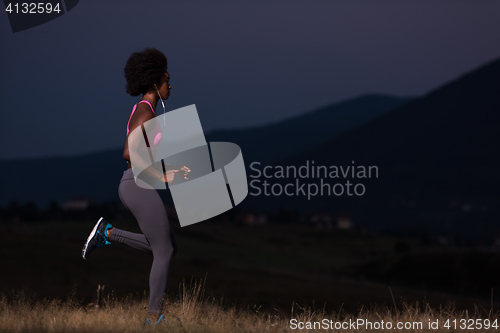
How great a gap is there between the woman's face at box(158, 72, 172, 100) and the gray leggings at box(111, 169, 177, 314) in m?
0.96

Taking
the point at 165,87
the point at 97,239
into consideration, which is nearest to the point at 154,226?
the point at 97,239

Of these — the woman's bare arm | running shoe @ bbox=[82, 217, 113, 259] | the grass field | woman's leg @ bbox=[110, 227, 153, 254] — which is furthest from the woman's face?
the grass field

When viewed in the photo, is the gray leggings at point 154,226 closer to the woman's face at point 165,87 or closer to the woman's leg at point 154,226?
the woman's leg at point 154,226

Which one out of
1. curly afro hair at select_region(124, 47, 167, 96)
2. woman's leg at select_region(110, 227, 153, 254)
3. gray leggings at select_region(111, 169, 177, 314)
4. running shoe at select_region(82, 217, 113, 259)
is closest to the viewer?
gray leggings at select_region(111, 169, 177, 314)

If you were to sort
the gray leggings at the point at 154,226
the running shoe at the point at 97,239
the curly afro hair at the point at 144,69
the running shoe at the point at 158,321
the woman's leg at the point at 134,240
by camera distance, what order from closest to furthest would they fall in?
the running shoe at the point at 158,321 → the gray leggings at the point at 154,226 → the curly afro hair at the point at 144,69 → the woman's leg at the point at 134,240 → the running shoe at the point at 97,239

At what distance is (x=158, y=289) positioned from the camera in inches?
220

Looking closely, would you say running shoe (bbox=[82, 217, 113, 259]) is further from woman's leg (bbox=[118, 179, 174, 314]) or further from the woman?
woman's leg (bbox=[118, 179, 174, 314])

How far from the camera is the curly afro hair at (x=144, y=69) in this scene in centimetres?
584

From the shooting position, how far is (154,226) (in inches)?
217

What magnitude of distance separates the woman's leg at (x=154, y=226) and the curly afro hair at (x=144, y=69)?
111 cm

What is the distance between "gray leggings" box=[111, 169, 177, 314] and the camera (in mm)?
5508

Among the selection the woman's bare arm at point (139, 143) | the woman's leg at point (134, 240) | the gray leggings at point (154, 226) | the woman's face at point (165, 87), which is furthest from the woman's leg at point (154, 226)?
the woman's face at point (165, 87)

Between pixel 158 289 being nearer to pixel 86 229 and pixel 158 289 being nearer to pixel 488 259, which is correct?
pixel 86 229

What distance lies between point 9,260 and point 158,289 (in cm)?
4040
